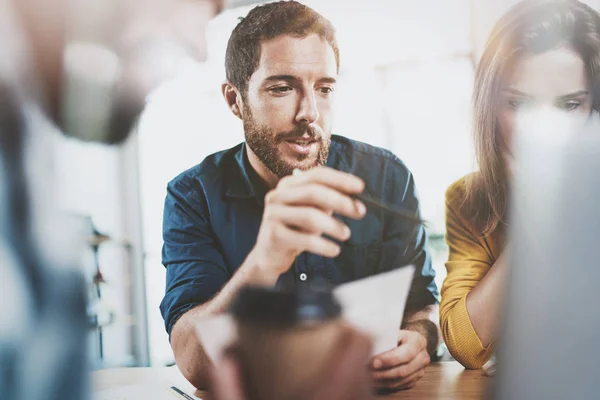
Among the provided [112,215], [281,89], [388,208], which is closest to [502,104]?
[388,208]

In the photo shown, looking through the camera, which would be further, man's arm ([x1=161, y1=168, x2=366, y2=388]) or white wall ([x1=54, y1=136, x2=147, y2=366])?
white wall ([x1=54, y1=136, x2=147, y2=366])

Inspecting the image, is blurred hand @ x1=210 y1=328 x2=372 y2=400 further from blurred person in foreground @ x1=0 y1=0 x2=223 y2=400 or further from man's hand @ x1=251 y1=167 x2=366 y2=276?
blurred person in foreground @ x1=0 y1=0 x2=223 y2=400

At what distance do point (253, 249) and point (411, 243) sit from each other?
245mm

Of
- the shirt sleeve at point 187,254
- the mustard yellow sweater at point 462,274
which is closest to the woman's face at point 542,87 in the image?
the mustard yellow sweater at point 462,274

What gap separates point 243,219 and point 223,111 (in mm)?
183

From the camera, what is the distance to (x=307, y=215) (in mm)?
794

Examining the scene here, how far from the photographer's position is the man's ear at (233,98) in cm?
86

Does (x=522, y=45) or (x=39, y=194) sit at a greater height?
(x=522, y=45)

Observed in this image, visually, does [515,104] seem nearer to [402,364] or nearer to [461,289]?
[461,289]

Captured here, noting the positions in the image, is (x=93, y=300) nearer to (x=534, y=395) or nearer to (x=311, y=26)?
(x=311, y=26)

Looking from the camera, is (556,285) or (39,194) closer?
(556,285)

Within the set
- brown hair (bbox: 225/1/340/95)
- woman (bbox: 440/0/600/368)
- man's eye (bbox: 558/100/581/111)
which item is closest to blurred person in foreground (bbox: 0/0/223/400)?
brown hair (bbox: 225/1/340/95)

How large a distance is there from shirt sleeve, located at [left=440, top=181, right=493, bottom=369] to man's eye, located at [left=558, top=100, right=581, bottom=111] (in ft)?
0.68

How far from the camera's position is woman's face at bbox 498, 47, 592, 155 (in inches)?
32.5
